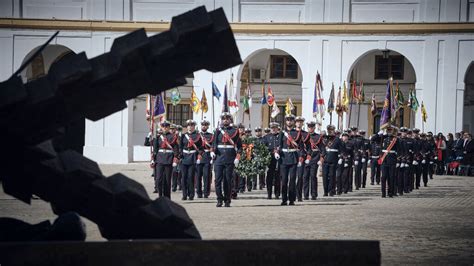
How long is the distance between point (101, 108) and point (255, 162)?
1673 cm

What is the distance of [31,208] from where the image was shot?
17094 millimetres

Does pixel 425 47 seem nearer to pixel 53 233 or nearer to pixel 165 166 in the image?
pixel 165 166

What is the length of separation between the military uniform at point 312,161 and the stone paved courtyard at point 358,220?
0.39 metres

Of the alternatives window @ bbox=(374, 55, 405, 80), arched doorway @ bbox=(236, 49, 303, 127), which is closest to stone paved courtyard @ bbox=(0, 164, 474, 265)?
arched doorway @ bbox=(236, 49, 303, 127)

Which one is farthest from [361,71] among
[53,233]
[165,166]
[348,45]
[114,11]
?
[53,233]

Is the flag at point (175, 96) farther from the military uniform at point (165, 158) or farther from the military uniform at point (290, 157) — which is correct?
the military uniform at point (290, 157)

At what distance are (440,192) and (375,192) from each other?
1.93m

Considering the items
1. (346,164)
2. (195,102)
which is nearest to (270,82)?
(195,102)

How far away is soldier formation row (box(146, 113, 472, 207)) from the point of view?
65.1ft

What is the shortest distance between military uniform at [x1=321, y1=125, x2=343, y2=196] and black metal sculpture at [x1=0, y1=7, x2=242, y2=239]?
55.7ft

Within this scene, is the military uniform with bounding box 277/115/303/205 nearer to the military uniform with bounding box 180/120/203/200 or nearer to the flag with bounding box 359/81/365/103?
the military uniform with bounding box 180/120/203/200

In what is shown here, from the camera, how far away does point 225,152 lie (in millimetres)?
19688

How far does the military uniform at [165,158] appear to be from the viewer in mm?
20203

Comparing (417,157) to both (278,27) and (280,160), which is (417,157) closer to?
(280,160)
